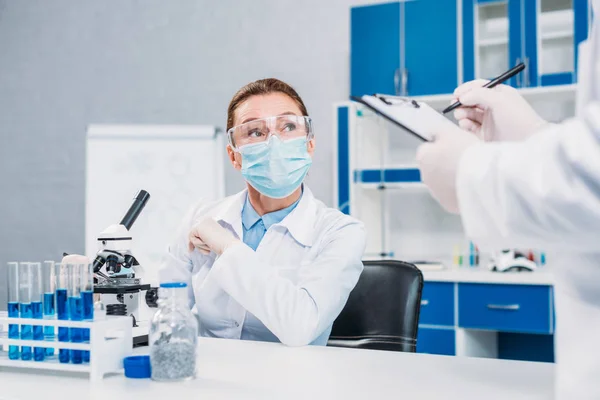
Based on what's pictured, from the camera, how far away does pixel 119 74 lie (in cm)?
462

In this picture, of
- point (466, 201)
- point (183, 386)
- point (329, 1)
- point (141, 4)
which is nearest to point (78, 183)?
point (141, 4)

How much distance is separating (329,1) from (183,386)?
11.2 feet

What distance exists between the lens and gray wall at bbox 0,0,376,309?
163 inches

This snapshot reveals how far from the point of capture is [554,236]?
2.53ft

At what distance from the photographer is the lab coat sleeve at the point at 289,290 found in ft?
4.69

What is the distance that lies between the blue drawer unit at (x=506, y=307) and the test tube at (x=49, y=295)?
225cm

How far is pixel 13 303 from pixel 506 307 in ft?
7.59

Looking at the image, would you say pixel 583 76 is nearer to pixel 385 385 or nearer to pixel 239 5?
pixel 385 385

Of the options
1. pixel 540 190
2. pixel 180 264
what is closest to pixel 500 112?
pixel 540 190

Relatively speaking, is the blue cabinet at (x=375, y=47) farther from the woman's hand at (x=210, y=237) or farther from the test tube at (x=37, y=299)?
the test tube at (x=37, y=299)

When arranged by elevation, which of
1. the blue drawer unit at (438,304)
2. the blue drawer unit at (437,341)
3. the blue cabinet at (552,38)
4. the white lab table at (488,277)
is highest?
the blue cabinet at (552,38)

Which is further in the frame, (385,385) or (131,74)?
(131,74)

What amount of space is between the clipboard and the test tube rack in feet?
1.95

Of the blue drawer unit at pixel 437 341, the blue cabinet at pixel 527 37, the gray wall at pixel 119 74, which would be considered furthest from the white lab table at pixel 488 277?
the gray wall at pixel 119 74
